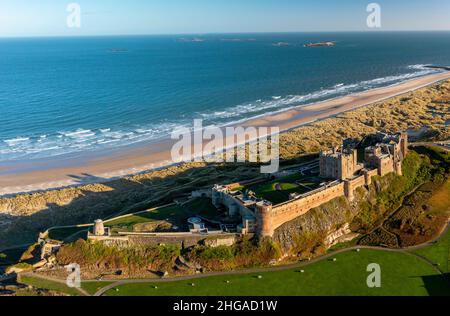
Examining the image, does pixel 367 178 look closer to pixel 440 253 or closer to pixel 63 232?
pixel 440 253

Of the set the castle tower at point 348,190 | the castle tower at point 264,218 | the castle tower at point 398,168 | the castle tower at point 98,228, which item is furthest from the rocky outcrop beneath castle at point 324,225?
the castle tower at point 98,228

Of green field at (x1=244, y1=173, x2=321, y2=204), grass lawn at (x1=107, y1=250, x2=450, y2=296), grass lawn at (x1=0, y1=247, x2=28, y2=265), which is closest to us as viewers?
grass lawn at (x1=107, y1=250, x2=450, y2=296)

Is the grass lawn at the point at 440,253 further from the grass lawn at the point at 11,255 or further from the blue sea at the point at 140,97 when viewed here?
the blue sea at the point at 140,97

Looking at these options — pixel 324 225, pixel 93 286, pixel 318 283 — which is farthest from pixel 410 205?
pixel 93 286

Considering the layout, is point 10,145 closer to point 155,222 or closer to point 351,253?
point 155,222

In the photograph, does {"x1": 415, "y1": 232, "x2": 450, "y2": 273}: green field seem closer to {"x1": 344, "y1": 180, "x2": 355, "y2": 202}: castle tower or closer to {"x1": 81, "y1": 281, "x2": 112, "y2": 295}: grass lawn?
{"x1": 344, "y1": 180, "x2": 355, "y2": 202}: castle tower

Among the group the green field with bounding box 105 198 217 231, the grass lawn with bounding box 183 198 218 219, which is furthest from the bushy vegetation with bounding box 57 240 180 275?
the grass lawn with bounding box 183 198 218 219
